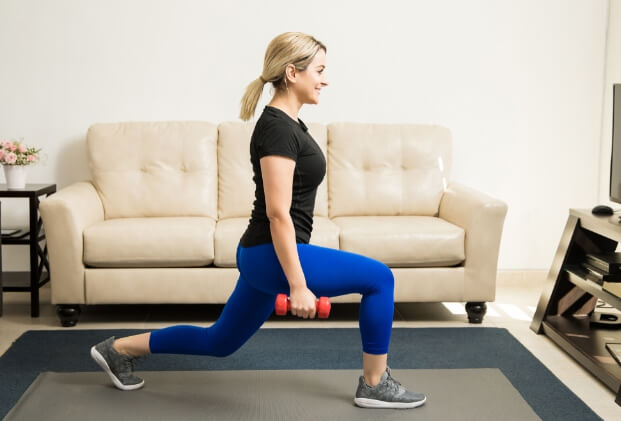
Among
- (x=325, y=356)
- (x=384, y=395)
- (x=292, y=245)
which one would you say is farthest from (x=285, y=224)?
(x=325, y=356)

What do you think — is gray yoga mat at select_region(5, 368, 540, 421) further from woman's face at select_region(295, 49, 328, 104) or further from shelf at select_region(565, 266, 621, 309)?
woman's face at select_region(295, 49, 328, 104)

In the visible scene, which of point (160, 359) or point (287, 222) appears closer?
point (287, 222)

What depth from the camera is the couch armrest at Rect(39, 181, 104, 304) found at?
3.55 meters

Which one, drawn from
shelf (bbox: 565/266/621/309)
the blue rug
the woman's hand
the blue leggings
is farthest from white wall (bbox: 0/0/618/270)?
the woman's hand

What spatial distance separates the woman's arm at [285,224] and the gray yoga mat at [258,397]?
48 cm

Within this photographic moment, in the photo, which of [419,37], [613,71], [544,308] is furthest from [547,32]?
[544,308]

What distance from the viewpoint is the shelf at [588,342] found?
116 inches

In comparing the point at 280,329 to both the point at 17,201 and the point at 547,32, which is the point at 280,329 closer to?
the point at 17,201

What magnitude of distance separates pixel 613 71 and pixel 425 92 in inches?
43.3

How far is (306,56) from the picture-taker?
7.17 ft

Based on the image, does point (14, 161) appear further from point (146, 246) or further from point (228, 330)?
point (228, 330)

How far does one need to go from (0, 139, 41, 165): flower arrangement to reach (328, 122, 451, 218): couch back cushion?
1605 mm

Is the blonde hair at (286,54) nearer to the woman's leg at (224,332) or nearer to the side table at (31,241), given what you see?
the woman's leg at (224,332)

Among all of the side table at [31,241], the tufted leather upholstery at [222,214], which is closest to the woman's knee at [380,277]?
the tufted leather upholstery at [222,214]
